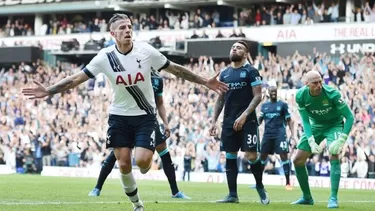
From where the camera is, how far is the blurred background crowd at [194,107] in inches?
1188

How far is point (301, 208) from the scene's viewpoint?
13898 mm

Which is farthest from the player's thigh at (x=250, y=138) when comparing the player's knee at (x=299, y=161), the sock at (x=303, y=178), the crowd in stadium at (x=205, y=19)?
the crowd in stadium at (x=205, y=19)

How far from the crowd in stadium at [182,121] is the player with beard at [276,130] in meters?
5.62

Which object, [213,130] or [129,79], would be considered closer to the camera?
[129,79]

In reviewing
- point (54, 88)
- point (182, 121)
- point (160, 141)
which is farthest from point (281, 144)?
point (54, 88)

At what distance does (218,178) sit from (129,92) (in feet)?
59.3

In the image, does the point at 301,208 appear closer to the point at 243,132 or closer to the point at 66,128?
the point at 243,132

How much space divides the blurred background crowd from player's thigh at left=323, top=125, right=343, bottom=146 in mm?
13393

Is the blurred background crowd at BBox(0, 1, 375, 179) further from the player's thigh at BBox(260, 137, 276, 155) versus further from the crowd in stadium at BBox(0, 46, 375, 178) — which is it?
the player's thigh at BBox(260, 137, 276, 155)

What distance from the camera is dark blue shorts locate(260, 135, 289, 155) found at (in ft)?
74.6

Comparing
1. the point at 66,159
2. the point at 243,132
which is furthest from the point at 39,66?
the point at 243,132

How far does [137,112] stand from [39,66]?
36.6 metres

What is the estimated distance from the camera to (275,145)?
2292 centimetres

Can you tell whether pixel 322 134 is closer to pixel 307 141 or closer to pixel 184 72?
pixel 307 141
